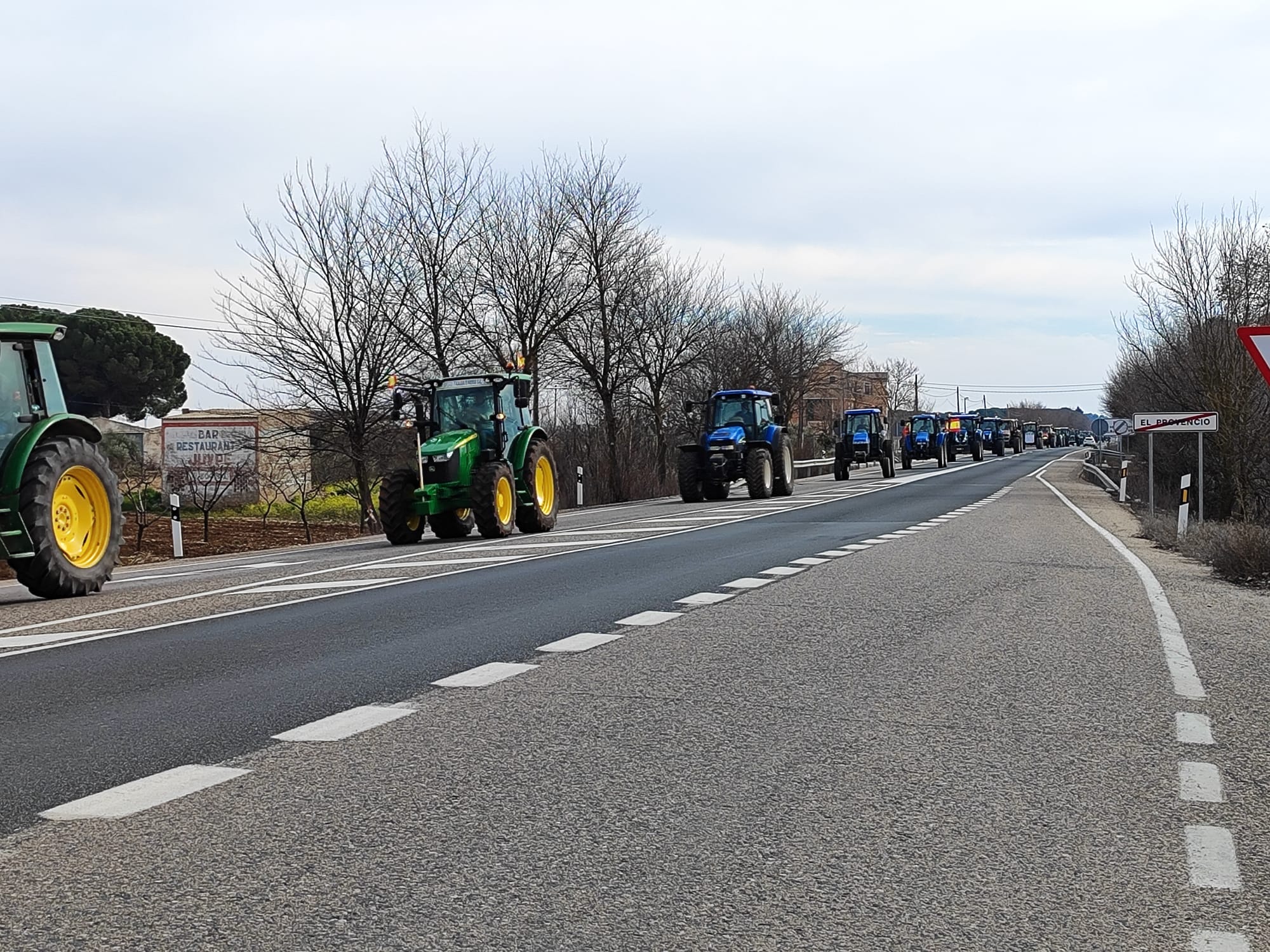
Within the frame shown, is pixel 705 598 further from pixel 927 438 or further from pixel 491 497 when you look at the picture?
pixel 927 438

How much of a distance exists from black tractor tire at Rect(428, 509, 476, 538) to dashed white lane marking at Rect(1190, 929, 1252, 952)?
1777 centimetres

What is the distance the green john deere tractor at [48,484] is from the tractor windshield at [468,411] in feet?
26.6

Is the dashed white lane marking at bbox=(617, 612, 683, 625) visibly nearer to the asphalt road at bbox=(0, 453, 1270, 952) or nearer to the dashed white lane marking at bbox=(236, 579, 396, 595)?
the asphalt road at bbox=(0, 453, 1270, 952)

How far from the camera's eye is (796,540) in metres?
19.0

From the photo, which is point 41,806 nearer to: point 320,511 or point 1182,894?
point 1182,894

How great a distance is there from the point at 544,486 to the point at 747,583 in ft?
31.8

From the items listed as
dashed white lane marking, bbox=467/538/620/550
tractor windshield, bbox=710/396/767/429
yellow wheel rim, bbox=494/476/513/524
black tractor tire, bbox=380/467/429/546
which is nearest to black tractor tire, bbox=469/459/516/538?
yellow wheel rim, bbox=494/476/513/524

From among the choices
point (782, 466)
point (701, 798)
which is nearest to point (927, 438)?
point (782, 466)

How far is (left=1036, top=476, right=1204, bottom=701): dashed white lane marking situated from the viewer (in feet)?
25.8

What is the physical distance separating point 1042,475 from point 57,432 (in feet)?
158

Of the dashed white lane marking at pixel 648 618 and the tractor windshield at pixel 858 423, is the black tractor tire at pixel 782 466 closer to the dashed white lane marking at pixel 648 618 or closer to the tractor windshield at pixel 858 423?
the tractor windshield at pixel 858 423

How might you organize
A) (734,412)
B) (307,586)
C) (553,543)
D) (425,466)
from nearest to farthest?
(307,586), (553,543), (425,466), (734,412)

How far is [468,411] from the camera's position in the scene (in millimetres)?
21406

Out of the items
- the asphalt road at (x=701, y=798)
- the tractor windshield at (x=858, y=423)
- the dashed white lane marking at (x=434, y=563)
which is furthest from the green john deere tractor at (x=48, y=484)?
the tractor windshield at (x=858, y=423)
